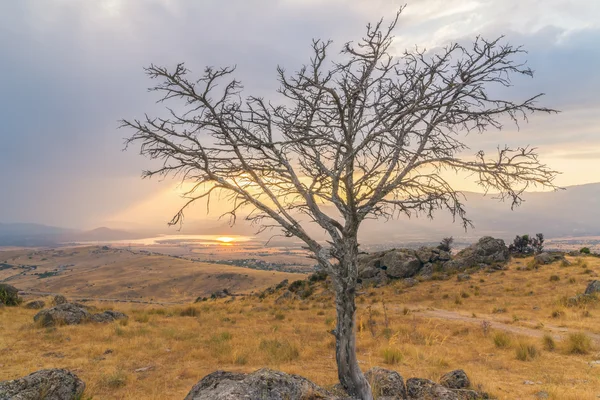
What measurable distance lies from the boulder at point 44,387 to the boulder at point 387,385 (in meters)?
5.66

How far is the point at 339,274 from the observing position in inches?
240

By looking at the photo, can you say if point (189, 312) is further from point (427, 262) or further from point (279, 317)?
point (427, 262)

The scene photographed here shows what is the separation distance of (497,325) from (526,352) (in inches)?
226

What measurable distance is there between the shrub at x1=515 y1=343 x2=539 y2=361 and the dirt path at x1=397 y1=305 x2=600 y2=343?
3116mm

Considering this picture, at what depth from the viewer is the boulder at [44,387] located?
546 cm

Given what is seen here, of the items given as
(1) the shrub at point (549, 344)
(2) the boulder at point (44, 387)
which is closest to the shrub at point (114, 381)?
(2) the boulder at point (44, 387)

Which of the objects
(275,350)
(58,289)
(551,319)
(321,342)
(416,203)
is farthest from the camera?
(58,289)

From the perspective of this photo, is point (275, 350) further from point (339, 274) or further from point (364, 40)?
point (364, 40)

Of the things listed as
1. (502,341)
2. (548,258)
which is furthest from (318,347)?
(548,258)

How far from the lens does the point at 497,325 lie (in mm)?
15922

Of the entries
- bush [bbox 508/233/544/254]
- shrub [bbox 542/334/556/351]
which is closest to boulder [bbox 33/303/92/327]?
shrub [bbox 542/334/556/351]

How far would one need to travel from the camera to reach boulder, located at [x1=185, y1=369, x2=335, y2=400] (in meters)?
4.92

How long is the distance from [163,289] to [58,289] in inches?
1169

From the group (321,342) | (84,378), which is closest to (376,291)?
(321,342)
